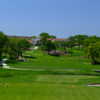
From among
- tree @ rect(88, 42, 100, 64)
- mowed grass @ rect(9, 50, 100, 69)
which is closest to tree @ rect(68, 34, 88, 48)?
mowed grass @ rect(9, 50, 100, 69)

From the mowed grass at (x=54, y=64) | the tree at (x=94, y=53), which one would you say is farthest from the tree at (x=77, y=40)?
the tree at (x=94, y=53)

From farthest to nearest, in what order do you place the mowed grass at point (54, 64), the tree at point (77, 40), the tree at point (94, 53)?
1. the tree at point (77, 40)
2. the tree at point (94, 53)
3. the mowed grass at point (54, 64)

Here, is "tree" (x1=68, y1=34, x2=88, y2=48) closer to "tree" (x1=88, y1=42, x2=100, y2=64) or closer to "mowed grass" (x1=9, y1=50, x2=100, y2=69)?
"mowed grass" (x1=9, y1=50, x2=100, y2=69)

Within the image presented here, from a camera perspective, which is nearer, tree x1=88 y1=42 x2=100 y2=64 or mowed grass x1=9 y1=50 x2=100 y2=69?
mowed grass x1=9 y1=50 x2=100 y2=69

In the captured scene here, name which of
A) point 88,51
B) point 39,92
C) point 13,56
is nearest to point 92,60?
point 88,51

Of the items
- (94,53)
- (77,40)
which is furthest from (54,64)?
(77,40)

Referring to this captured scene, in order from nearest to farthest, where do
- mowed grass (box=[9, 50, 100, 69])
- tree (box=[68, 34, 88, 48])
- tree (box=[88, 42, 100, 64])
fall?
mowed grass (box=[9, 50, 100, 69]) → tree (box=[88, 42, 100, 64]) → tree (box=[68, 34, 88, 48])

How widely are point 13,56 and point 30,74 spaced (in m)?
31.2

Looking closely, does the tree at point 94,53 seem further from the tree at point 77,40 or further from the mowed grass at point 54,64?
the tree at point 77,40

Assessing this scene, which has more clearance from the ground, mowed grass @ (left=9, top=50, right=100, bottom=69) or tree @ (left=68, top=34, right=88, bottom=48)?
tree @ (left=68, top=34, right=88, bottom=48)

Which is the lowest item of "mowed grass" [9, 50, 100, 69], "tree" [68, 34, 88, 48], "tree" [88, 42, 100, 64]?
"mowed grass" [9, 50, 100, 69]

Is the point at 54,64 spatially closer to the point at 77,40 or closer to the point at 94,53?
the point at 94,53

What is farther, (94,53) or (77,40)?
(77,40)

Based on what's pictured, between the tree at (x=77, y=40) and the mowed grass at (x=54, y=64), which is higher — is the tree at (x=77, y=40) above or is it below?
above
